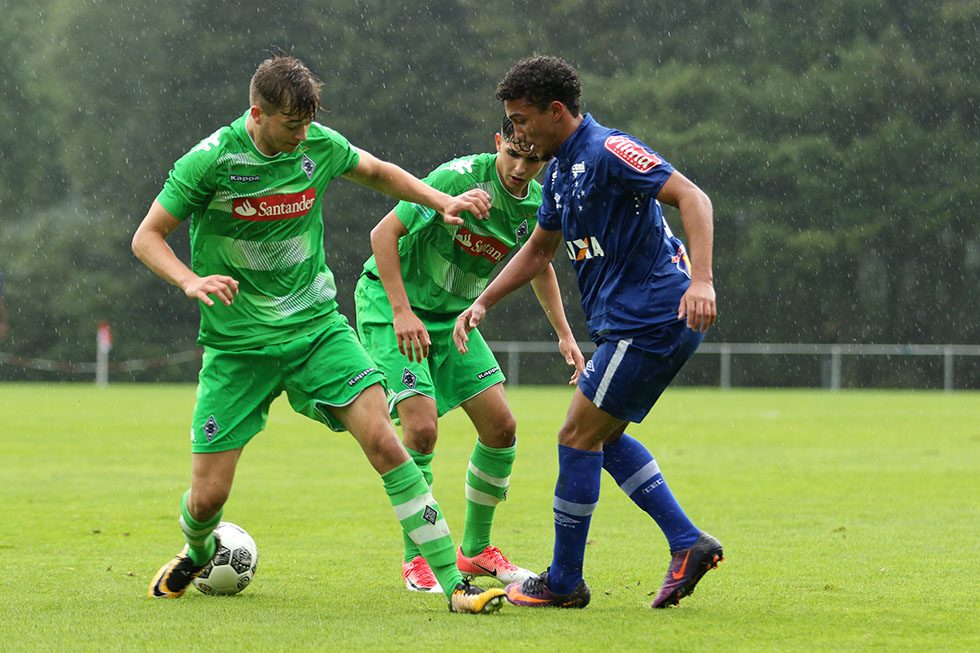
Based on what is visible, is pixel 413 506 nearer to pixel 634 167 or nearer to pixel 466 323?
pixel 466 323

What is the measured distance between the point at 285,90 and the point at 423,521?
1721 millimetres

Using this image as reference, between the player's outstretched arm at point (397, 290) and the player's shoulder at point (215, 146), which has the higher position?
the player's shoulder at point (215, 146)

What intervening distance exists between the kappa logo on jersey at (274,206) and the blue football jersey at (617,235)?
1.03 meters

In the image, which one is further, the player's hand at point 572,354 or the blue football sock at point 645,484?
the player's hand at point 572,354

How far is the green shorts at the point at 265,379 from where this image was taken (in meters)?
5.45

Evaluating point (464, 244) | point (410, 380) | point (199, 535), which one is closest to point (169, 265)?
point (199, 535)

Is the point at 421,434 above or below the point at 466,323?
below

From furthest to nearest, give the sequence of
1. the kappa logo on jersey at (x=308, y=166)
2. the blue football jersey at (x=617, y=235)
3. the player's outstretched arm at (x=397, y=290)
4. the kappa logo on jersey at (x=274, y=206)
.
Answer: the player's outstretched arm at (x=397, y=290) → the kappa logo on jersey at (x=308, y=166) → the kappa logo on jersey at (x=274, y=206) → the blue football jersey at (x=617, y=235)

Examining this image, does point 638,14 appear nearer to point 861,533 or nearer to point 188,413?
point 188,413

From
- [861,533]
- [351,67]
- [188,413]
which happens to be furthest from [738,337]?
[861,533]

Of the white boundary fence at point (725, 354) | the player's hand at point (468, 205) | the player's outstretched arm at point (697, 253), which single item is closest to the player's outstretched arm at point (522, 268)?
the player's hand at point (468, 205)

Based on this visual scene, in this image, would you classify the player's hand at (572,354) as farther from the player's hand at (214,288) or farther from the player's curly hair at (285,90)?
the player's hand at (214,288)

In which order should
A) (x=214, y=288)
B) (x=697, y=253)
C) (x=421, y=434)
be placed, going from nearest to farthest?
(x=214, y=288), (x=697, y=253), (x=421, y=434)

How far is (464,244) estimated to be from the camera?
21.6ft
